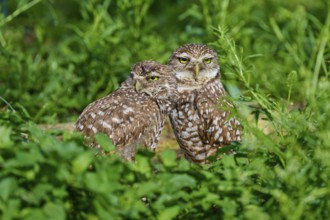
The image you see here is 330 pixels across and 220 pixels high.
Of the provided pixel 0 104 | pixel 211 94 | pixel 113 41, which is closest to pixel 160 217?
pixel 211 94

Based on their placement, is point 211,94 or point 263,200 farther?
point 211,94

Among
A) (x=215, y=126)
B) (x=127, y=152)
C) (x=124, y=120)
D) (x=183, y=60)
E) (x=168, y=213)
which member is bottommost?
(x=168, y=213)

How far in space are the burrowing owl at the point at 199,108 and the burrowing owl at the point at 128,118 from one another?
20cm

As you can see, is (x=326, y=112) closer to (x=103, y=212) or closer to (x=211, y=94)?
(x=103, y=212)

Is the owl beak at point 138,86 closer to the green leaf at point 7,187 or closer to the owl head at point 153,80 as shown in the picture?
the owl head at point 153,80

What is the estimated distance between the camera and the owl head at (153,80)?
568cm

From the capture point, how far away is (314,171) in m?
3.54

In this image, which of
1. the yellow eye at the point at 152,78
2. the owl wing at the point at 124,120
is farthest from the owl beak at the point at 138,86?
the owl wing at the point at 124,120

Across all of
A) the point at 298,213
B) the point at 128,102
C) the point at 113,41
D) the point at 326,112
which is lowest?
the point at 298,213

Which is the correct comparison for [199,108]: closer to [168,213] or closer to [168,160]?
[168,160]

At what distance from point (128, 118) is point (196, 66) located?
1092mm

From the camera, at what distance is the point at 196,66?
19.5ft

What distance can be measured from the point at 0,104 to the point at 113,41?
1.52 meters

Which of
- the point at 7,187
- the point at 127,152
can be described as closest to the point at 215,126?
the point at 127,152
